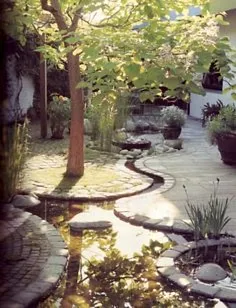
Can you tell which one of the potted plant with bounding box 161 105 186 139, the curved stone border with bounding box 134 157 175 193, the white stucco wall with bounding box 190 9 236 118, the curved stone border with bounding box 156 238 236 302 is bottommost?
the curved stone border with bounding box 156 238 236 302

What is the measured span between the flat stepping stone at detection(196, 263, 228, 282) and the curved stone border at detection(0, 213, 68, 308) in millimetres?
1086

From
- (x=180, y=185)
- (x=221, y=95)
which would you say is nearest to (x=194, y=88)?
(x=180, y=185)

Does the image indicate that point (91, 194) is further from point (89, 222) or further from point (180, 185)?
point (180, 185)

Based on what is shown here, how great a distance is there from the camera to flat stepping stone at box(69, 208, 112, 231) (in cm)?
525

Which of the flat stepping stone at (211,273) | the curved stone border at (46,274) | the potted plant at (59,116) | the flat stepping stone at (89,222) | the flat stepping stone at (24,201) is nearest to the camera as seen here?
the curved stone border at (46,274)

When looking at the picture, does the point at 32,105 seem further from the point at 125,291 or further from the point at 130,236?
the point at 125,291

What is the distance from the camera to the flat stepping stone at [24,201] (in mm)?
5920

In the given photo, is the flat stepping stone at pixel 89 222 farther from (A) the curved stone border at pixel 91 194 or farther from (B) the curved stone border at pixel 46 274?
(A) the curved stone border at pixel 91 194

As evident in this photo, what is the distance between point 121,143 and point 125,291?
646 centimetres

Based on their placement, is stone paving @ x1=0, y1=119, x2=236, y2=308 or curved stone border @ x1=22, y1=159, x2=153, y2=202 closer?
stone paving @ x1=0, y1=119, x2=236, y2=308

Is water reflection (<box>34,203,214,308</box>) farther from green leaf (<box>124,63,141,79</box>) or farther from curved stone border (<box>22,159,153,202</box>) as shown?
green leaf (<box>124,63,141,79</box>)

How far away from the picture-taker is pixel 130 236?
16.5 feet

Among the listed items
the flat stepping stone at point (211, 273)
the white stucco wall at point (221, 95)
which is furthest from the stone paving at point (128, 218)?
the white stucco wall at point (221, 95)

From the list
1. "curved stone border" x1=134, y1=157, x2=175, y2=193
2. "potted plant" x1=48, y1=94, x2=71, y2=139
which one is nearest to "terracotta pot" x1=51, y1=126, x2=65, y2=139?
"potted plant" x1=48, y1=94, x2=71, y2=139
